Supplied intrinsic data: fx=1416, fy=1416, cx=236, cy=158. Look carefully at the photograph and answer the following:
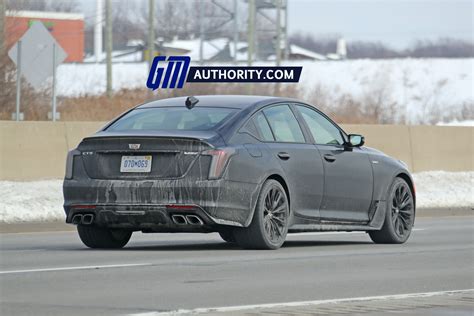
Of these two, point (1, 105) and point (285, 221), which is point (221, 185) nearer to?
point (285, 221)

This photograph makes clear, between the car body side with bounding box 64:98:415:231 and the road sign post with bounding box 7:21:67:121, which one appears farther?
the road sign post with bounding box 7:21:67:121

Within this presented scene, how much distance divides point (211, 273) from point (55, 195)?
424 inches

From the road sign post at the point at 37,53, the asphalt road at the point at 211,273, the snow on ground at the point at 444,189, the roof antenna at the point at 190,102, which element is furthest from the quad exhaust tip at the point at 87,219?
the road sign post at the point at 37,53

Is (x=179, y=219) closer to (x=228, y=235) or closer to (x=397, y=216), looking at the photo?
(x=228, y=235)

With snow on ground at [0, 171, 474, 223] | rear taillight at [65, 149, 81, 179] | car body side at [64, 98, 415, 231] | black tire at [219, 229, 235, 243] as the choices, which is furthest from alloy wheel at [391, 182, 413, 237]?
snow on ground at [0, 171, 474, 223]

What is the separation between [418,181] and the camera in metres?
28.5

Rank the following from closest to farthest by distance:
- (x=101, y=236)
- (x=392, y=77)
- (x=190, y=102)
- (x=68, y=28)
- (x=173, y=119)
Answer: (x=173, y=119)
(x=190, y=102)
(x=101, y=236)
(x=392, y=77)
(x=68, y=28)

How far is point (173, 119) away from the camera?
14.2 meters

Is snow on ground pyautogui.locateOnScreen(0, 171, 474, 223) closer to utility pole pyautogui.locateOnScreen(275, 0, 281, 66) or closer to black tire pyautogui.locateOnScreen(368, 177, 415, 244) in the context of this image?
black tire pyautogui.locateOnScreen(368, 177, 415, 244)

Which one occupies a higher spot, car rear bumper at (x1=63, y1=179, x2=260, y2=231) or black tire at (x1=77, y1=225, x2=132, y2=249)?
car rear bumper at (x1=63, y1=179, x2=260, y2=231)

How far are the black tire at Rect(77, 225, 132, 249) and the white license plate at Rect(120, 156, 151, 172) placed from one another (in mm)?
1075

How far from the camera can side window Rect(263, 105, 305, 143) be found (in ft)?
48.1

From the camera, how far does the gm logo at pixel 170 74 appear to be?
4572 cm

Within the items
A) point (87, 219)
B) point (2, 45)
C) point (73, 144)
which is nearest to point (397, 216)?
point (87, 219)
